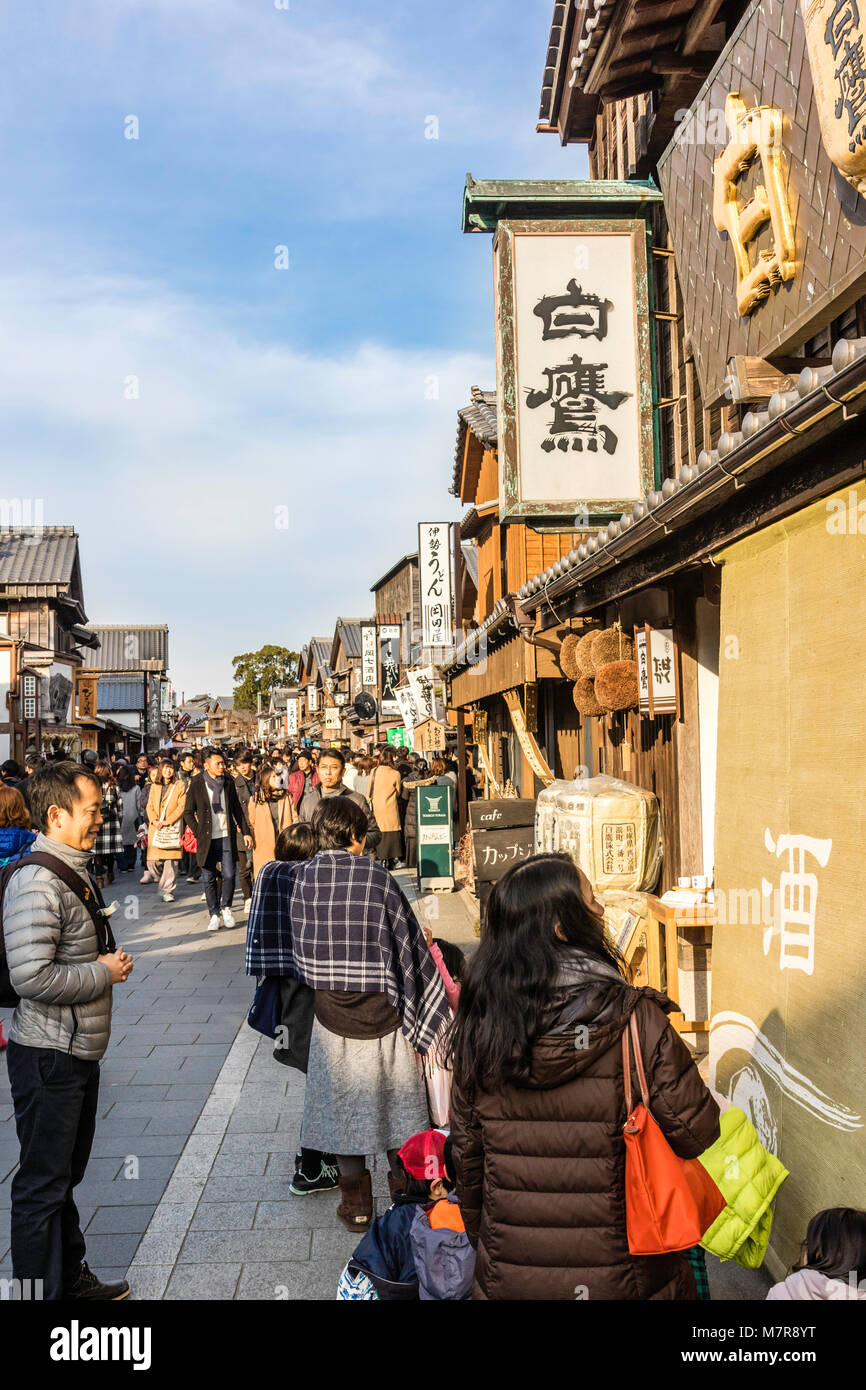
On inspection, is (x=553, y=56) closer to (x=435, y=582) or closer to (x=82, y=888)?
(x=82, y=888)

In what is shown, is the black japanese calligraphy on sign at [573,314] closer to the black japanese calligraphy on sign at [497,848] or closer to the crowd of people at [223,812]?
the crowd of people at [223,812]

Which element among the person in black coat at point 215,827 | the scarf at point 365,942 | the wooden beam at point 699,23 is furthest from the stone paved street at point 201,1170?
the wooden beam at point 699,23

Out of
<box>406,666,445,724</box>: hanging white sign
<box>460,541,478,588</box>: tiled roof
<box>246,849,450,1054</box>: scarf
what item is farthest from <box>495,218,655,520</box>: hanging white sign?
<box>406,666,445,724</box>: hanging white sign

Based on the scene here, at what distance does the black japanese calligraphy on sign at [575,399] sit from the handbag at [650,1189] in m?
5.73

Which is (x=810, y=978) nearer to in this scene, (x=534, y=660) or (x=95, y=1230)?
(x=95, y=1230)

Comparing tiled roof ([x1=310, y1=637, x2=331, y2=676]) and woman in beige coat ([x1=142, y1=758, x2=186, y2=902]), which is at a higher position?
tiled roof ([x1=310, y1=637, x2=331, y2=676])

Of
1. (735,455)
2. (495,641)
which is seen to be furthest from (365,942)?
(495,641)

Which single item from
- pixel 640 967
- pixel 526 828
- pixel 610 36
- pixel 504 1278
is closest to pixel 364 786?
pixel 526 828

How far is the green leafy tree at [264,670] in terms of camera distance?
72875 mm

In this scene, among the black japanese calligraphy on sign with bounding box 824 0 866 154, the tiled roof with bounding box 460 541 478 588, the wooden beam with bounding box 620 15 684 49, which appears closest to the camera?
the black japanese calligraphy on sign with bounding box 824 0 866 154

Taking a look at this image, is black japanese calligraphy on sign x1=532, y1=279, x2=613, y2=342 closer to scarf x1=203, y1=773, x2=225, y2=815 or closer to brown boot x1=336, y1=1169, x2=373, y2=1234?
brown boot x1=336, y1=1169, x2=373, y2=1234

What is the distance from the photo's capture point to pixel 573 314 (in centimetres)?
745

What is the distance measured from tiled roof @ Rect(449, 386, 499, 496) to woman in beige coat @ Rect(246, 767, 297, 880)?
7.47 meters

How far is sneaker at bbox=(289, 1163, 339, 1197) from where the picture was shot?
200 inches
